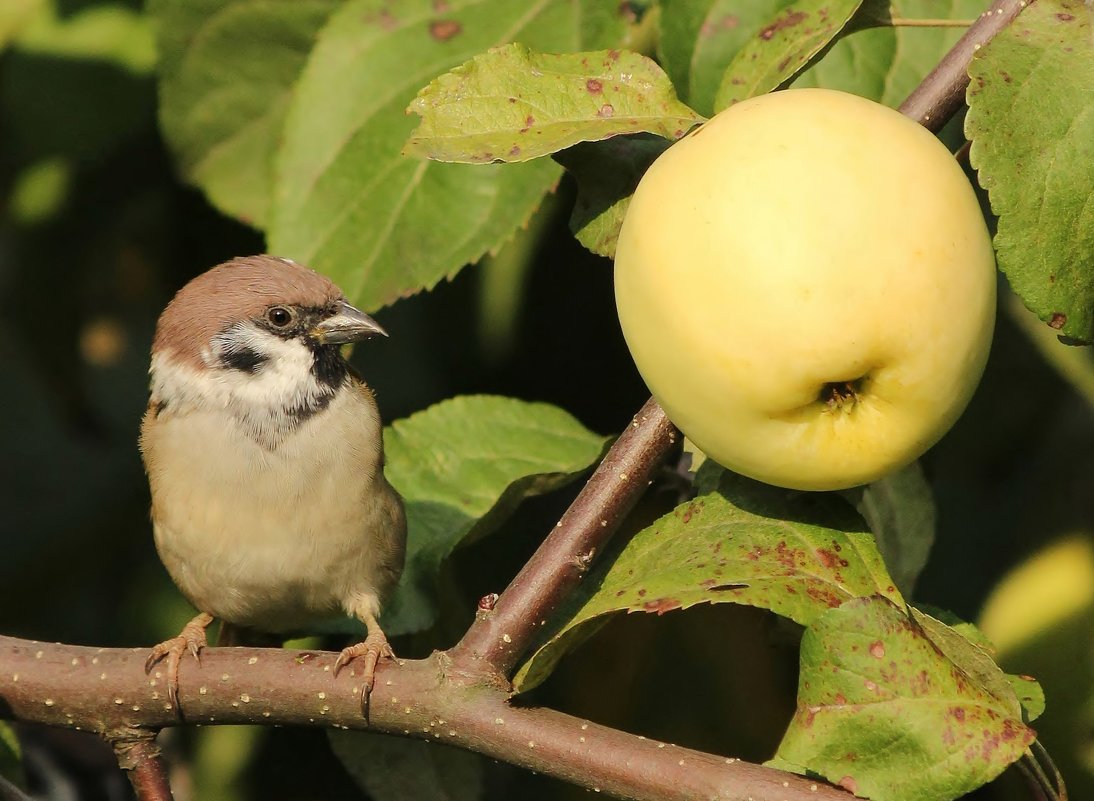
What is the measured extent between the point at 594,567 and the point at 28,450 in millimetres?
3474

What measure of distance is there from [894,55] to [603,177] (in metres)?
0.71

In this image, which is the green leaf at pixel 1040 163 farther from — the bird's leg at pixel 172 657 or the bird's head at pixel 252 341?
the bird's head at pixel 252 341

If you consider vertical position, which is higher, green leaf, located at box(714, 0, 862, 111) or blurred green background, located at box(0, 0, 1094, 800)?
green leaf, located at box(714, 0, 862, 111)

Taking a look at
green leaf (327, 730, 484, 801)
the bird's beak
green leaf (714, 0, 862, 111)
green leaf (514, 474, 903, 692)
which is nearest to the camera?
green leaf (514, 474, 903, 692)

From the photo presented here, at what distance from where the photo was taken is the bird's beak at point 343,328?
2953 millimetres

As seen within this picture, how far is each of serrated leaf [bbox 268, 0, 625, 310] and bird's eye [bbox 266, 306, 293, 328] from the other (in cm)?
49

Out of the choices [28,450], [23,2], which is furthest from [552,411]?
[28,450]

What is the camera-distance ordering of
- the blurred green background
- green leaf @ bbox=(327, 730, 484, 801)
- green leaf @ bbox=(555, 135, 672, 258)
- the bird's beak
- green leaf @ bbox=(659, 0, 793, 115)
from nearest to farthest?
green leaf @ bbox=(555, 135, 672, 258) < green leaf @ bbox=(659, 0, 793, 115) < green leaf @ bbox=(327, 730, 484, 801) < the blurred green background < the bird's beak

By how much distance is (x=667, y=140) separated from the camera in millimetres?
2061

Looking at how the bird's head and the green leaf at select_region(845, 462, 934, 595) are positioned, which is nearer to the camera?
the green leaf at select_region(845, 462, 934, 595)

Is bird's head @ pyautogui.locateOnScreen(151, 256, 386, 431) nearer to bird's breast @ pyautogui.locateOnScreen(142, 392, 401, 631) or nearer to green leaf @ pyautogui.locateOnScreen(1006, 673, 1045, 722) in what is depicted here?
bird's breast @ pyautogui.locateOnScreen(142, 392, 401, 631)

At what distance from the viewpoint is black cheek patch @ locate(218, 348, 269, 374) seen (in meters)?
3.11

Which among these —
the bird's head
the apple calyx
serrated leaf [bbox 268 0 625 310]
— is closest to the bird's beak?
the bird's head

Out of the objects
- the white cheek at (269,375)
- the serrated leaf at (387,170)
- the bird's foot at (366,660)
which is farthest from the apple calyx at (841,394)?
the white cheek at (269,375)
